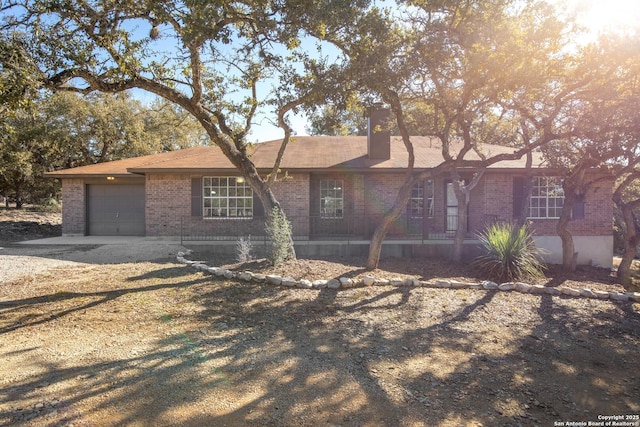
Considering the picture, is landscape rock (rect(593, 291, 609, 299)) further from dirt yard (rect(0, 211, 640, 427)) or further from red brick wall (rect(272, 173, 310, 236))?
red brick wall (rect(272, 173, 310, 236))

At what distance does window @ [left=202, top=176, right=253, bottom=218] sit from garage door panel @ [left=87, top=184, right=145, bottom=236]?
3.19 metres

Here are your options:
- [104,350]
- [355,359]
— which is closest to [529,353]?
[355,359]

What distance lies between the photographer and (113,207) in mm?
15141

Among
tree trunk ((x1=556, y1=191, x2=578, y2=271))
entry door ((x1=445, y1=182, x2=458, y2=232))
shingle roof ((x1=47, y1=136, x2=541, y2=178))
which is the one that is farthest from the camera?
entry door ((x1=445, y1=182, x2=458, y2=232))

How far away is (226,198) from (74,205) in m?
6.05

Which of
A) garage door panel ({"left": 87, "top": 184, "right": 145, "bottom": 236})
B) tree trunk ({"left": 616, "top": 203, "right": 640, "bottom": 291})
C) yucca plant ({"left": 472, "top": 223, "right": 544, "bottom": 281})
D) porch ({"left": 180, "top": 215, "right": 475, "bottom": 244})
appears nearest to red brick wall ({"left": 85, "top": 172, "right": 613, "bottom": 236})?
porch ({"left": 180, "top": 215, "right": 475, "bottom": 244})

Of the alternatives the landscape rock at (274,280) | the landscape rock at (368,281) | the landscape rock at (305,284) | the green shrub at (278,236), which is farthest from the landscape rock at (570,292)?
the green shrub at (278,236)

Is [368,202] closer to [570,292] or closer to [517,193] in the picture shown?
[517,193]

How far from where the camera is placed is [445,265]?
10.1 metres

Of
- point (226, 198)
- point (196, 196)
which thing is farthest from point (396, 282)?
point (196, 196)

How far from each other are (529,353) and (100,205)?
50.2 ft

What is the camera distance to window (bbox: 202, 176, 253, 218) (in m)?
13.9

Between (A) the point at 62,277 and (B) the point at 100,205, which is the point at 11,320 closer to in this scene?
(A) the point at 62,277

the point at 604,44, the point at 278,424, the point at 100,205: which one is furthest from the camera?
the point at 100,205
